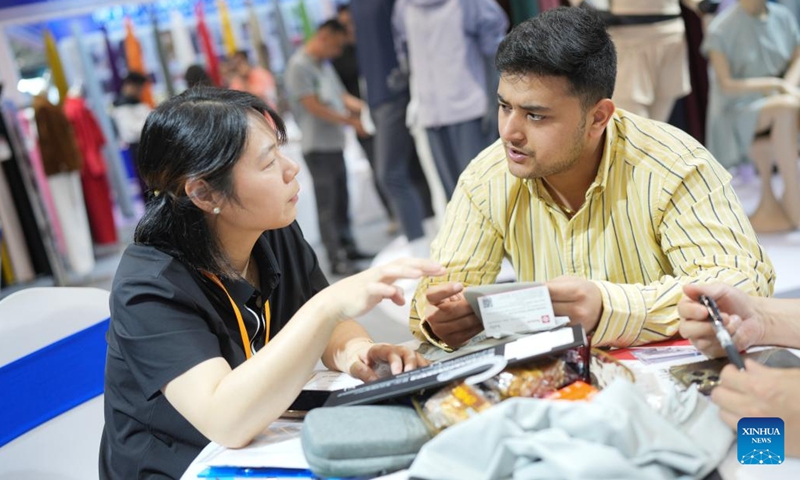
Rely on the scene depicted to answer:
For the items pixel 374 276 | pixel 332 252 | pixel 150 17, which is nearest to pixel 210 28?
pixel 150 17

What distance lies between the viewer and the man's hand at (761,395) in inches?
45.8

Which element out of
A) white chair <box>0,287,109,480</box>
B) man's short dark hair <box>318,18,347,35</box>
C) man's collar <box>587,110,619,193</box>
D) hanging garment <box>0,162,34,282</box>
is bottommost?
hanging garment <box>0,162,34,282</box>

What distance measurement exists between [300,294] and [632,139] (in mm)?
835

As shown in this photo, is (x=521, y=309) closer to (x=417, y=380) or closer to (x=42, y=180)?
(x=417, y=380)

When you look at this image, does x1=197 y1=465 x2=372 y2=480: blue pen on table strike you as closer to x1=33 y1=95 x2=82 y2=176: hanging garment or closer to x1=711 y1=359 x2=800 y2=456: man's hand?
x1=711 y1=359 x2=800 y2=456: man's hand

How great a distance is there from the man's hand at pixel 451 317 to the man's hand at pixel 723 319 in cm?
40

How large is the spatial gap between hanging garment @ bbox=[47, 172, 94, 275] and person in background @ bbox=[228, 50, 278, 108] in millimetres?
1483

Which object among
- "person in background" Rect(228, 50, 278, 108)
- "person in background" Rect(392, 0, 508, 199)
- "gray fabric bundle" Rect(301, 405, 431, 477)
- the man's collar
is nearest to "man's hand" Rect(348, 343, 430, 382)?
"gray fabric bundle" Rect(301, 405, 431, 477)

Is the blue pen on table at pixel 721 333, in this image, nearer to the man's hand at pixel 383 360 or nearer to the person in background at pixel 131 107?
the man's hand at pixel 383 360

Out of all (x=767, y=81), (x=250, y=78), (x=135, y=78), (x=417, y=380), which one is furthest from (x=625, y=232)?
(x=135, y=78)

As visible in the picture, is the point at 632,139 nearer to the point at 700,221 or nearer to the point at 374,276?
the point at 700,221

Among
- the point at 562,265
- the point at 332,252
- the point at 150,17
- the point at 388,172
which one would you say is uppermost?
the point at 150,17

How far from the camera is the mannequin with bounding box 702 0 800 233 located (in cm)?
469

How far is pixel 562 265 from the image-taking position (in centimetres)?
196
